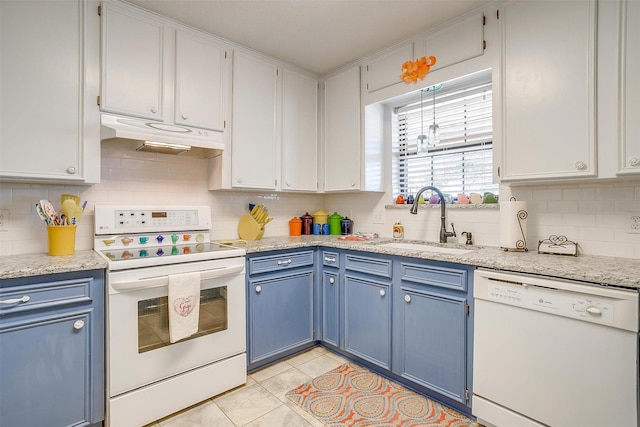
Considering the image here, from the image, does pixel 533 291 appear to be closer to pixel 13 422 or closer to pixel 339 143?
pixel 339 143

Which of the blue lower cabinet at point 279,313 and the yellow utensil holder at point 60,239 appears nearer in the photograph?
the yellow utensil holder at point 60,239

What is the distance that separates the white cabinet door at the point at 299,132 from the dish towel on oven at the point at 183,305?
1.27 meters

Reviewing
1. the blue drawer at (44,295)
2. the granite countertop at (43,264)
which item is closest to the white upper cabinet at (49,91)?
the granite countertop at (43,264)

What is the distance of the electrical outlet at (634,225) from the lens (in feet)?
5.78

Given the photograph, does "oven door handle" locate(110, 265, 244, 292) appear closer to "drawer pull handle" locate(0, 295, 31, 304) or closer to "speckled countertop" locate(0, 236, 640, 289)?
"speckled countertop" locate(0, 236, 640, 289)

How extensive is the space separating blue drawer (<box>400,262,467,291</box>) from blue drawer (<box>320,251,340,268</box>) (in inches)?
22.7

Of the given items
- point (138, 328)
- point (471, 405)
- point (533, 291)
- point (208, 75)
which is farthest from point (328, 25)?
point (471, 405)

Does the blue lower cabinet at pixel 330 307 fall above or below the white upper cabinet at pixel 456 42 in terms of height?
below

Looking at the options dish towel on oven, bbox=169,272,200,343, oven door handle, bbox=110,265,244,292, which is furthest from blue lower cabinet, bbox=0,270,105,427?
dish towel on oven, bbox=169,272,200,343

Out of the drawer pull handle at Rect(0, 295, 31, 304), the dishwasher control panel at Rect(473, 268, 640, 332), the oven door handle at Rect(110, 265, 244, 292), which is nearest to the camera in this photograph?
the dishwasher control panel at Rect(473, 268, 640, 332)

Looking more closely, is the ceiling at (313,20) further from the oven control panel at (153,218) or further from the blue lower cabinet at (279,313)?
the blue lower cabinet at (279,313)

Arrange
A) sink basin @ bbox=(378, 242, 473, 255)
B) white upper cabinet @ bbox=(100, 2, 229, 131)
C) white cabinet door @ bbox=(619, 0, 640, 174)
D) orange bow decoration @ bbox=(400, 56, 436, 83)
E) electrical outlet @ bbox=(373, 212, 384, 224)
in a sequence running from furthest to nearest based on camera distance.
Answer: electrical outlet @ bbox=(373, 212, 384, 224) < orange bow decoration @ bbox=(400, 56, 436, 83) < sink basin @ bbox=(378, 242, 473, 255) < white upper cabinet @ bbox=(100, 2, 229, 131) < white cabinet door @ bbox=(619, 0, 640, 174)

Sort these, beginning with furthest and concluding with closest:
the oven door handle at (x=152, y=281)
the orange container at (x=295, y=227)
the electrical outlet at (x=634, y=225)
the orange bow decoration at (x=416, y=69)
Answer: the orange container at (x=295, y=227), the orange bow decoration at (x=416, y=69), the electrical outlet at (x=634, y=225), the oven door handle at (x=152, y=281)

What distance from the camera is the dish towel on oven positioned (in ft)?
5.87
